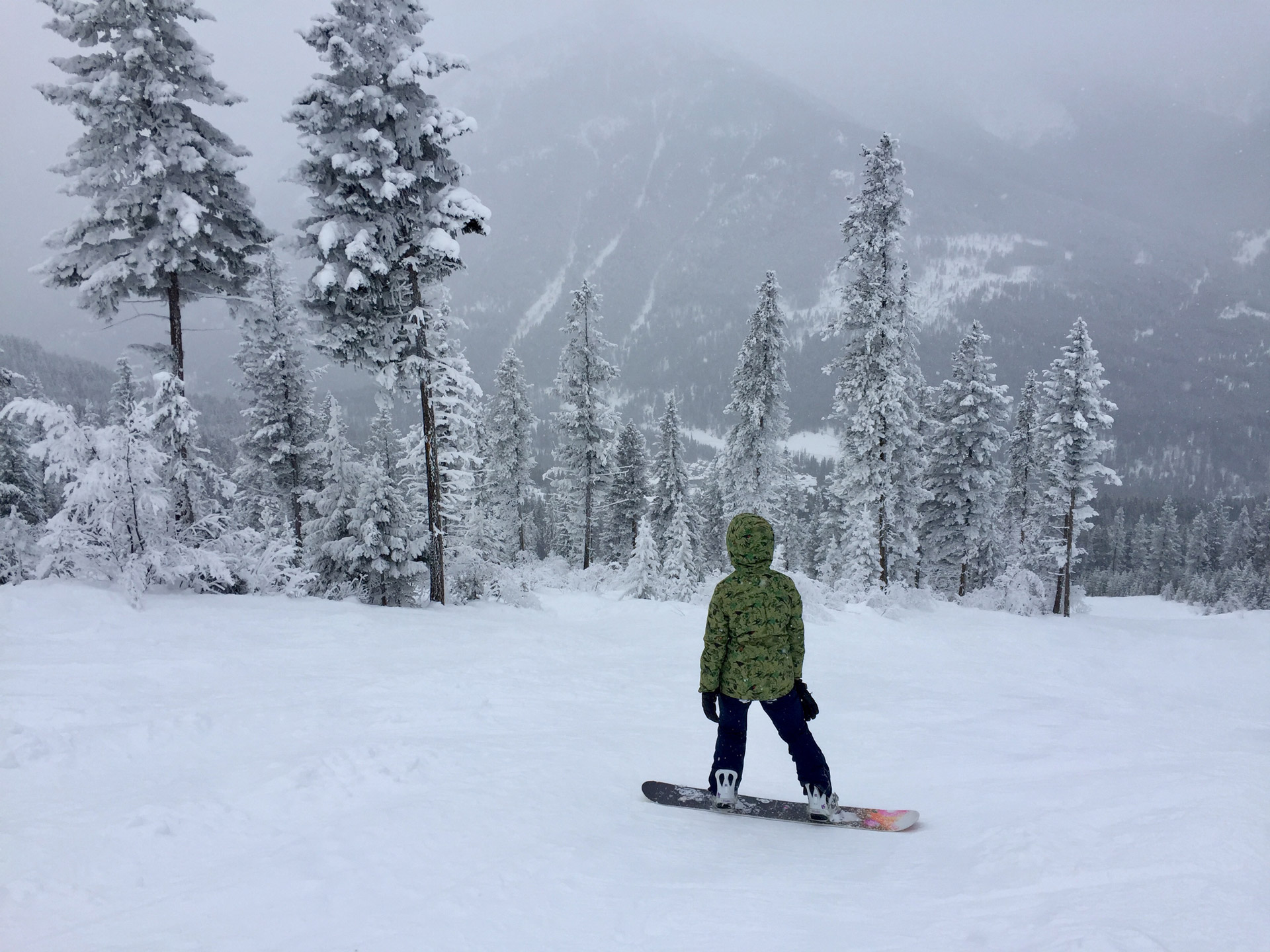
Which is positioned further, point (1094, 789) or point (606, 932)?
point (1094, 789)

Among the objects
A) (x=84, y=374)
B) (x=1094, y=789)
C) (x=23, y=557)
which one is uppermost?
(x=84, y=374)

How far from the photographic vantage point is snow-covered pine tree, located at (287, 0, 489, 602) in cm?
1238

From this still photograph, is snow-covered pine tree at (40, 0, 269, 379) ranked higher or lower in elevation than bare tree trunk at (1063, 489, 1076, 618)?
higher

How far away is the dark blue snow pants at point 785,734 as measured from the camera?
4406 millimetres

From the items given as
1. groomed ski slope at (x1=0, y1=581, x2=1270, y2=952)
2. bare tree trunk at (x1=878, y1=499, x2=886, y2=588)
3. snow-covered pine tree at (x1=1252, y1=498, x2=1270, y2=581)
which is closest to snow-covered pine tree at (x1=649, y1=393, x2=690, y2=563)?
bare tree trunk at (x1=878, y1=499, x2=886, y2=588)

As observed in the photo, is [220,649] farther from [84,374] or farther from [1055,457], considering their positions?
[84,374]

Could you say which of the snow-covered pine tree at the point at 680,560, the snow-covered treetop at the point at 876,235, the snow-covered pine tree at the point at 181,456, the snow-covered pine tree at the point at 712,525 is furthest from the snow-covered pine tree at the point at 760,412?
the snow-covered pine tree at the point at 181,456

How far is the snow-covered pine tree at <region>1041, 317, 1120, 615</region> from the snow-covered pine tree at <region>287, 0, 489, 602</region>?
87.2ft

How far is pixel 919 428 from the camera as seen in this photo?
30.1m

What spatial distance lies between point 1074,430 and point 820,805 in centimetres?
3015

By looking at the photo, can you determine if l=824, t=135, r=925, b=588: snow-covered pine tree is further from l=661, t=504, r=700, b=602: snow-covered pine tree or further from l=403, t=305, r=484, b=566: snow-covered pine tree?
l=403, t=305, r=484, b=566: snow-covered pine tree

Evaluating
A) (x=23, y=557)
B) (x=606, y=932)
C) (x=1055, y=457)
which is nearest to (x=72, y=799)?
(x=606, y=932)

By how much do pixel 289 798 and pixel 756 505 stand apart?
25.4 m

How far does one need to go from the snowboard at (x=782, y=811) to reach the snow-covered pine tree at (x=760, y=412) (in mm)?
22796
